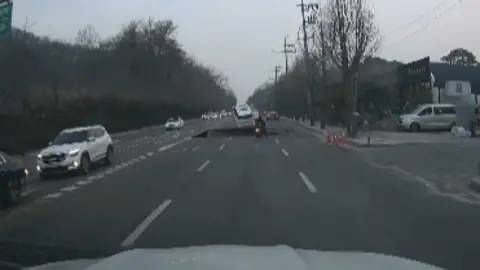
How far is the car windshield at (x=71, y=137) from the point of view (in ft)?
74.9

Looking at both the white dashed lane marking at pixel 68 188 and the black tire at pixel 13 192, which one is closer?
the black tire at pixel 13 192

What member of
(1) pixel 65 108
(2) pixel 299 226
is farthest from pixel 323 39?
(2) pixel 299 226

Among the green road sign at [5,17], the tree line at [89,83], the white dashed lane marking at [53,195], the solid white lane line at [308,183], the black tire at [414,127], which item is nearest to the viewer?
the solid white lane line at [308,183]

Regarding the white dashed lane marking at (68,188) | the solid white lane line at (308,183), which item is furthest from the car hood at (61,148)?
Answer: the solid white lane line at (308,183)

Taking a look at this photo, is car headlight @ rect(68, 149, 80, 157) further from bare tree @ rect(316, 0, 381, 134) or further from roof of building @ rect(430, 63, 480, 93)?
roof of building @ rect(430, 63, 480, 93)

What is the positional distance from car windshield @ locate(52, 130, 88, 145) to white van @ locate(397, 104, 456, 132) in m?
27.0

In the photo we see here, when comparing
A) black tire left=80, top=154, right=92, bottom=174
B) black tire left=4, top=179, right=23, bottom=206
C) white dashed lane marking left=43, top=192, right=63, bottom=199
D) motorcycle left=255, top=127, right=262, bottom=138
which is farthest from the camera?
motorcycle left=255, top=127, right=262, bottom=138

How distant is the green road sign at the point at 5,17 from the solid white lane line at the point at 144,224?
8249 millimetres

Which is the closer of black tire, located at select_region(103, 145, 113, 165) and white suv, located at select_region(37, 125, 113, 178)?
white suv, located at select_region(37, 125, 113, 178)

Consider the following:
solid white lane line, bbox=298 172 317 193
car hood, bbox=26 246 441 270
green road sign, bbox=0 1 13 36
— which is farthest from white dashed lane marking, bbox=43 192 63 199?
car hood, bbox=26 246 441 270

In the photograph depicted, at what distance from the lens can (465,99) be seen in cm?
6216

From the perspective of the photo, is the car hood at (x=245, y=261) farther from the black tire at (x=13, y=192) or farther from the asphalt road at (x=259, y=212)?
the black tire at (x=13, y=192)

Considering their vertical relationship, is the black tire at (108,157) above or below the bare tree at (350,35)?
below

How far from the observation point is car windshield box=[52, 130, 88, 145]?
22844 mm
